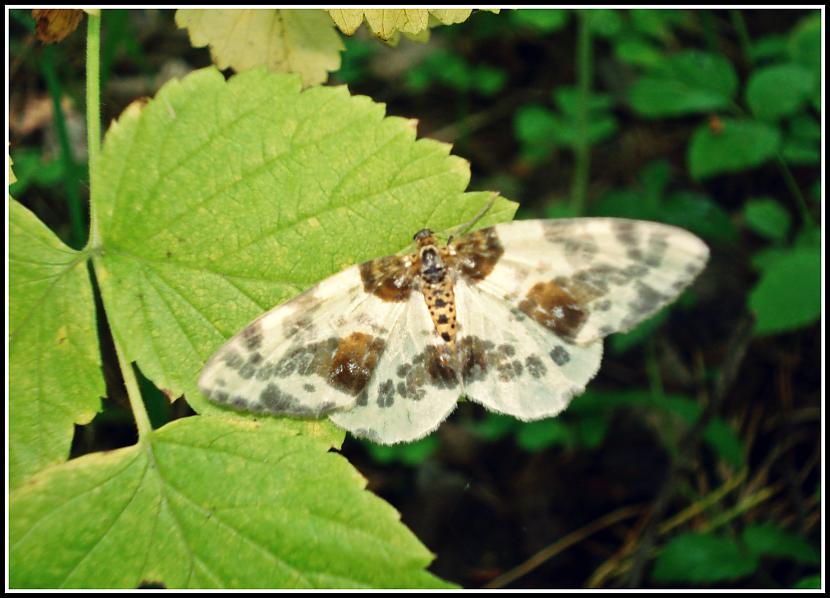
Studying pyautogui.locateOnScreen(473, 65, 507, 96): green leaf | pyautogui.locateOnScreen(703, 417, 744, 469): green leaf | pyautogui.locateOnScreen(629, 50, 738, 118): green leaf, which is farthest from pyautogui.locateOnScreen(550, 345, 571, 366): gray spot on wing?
pyautogui.locateOnScreen(473, 65, 507, 96): green leaf

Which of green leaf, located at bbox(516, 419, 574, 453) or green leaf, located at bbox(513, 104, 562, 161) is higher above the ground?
green leaf, located at bbox(513, 104, 562, 161)

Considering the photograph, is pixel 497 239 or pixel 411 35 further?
pixel 411 35

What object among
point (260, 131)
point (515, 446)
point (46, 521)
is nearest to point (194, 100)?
point (260, 131)

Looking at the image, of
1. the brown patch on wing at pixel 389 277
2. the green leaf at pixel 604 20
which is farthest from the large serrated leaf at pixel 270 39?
the green leaf at pixel 604 20

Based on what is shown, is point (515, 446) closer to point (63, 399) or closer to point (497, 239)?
point (497, 239)

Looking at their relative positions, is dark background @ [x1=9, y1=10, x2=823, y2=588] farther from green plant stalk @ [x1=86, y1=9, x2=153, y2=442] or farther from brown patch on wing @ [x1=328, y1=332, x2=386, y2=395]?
brown patch on wing @ [x1=328, y1=332, x2=386, y2=395]

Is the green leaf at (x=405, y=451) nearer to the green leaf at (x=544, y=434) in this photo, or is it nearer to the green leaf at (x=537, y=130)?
the green leaf at (x=544, y=434)
